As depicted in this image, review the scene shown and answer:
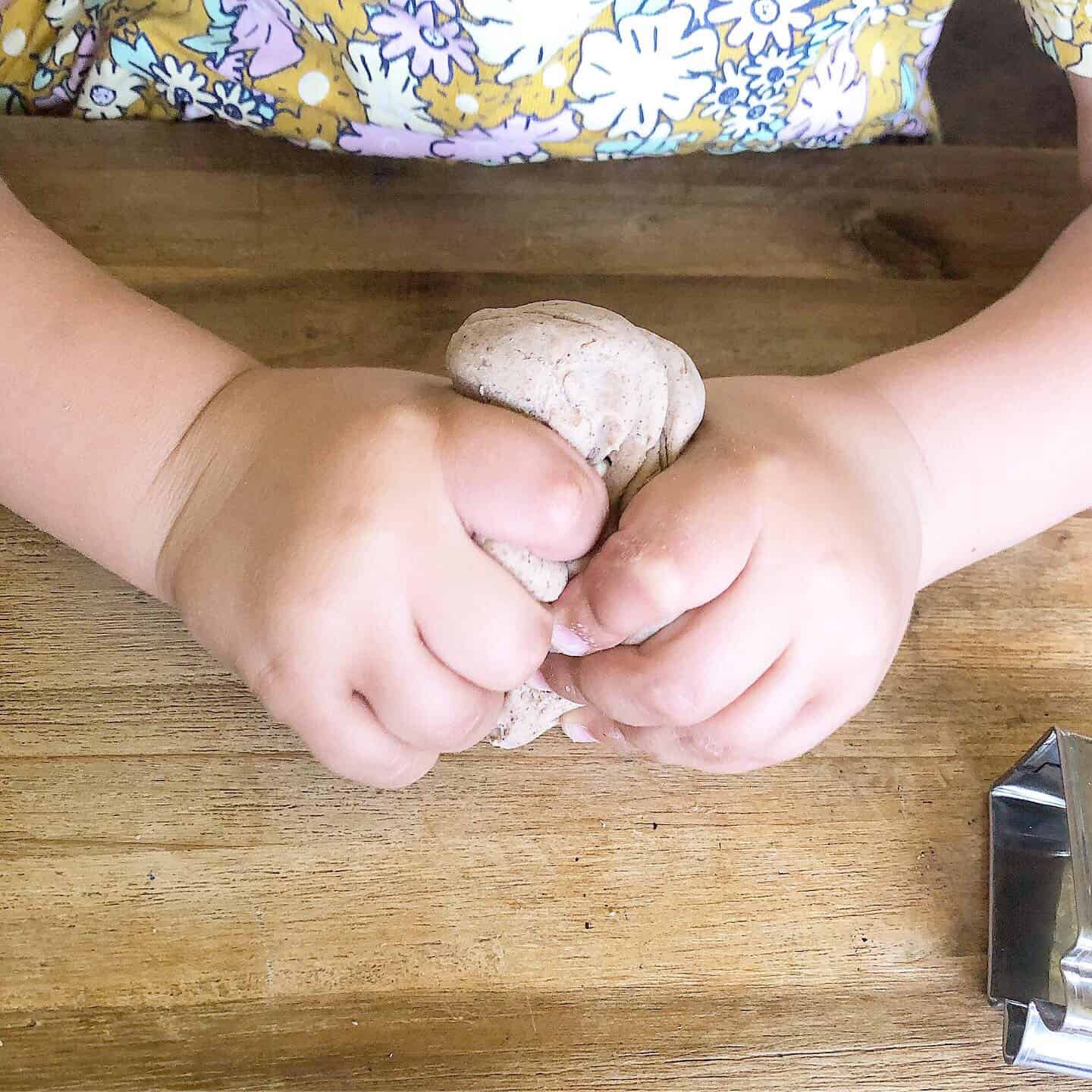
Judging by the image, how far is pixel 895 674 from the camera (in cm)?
54

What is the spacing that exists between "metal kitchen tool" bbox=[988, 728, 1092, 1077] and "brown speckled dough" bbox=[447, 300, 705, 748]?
217 millimetres

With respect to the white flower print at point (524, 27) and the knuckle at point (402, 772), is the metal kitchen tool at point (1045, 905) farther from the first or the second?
the white flower print at point (524, 27)

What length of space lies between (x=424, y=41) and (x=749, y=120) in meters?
0.23

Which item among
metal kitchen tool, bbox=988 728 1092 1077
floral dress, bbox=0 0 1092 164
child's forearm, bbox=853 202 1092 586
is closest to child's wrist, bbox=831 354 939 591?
child's forearm, bbox=853 202 1092 586

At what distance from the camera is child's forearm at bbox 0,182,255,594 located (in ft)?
1.58

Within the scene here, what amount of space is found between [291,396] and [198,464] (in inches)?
2.1

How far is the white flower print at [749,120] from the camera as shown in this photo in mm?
692

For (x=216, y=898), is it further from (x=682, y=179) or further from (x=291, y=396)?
(x=682, y=179)

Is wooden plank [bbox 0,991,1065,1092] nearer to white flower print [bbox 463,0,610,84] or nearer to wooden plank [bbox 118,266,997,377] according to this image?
wooden plank [bbox 118,266,997,377]

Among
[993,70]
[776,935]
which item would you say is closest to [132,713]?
[776,935]

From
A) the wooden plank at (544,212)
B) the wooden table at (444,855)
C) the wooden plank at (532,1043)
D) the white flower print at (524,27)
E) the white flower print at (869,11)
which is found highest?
the white flower print at (869,11)

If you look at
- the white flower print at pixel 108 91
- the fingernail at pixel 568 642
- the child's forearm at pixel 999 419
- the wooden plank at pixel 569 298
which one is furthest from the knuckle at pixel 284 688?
the white flower print at pixel 108 91

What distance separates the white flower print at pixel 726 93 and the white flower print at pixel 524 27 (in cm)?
10

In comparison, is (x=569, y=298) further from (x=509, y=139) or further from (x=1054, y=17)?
(x=1054, y=17)
